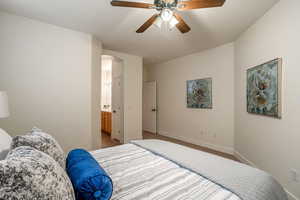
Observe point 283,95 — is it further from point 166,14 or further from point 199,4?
point 166,14

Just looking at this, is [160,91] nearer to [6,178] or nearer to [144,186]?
[144,186]

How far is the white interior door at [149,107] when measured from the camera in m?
5.37

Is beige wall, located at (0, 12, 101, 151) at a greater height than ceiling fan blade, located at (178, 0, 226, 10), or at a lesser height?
lesser

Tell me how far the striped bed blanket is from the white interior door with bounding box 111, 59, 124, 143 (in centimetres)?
273

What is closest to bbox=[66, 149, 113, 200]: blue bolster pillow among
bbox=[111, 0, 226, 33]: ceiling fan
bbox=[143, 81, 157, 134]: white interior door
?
bbox=[111, 0, 226, 33]: ceiling fan

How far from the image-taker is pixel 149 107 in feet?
18.2

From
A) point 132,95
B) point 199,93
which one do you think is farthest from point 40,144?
point 199,93

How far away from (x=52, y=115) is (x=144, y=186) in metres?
2.31

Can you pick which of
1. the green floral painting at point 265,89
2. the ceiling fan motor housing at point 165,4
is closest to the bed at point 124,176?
the green floral painting at point 265,89

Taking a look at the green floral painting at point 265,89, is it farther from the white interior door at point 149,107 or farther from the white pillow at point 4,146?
the white interior door at point 149,107

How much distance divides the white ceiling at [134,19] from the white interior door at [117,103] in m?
1.05

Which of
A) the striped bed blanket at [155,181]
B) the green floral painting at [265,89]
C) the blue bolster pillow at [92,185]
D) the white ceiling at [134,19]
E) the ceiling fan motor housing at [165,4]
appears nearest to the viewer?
the blue bolster pillow at [92,185]

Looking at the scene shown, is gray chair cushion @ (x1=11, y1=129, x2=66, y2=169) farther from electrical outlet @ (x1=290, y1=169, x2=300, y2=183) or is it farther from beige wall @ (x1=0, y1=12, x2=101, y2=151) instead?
electrical outlet @ (x1=290, y1=169, x2=300, y2=183)

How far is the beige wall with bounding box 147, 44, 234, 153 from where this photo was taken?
11.0 feet
